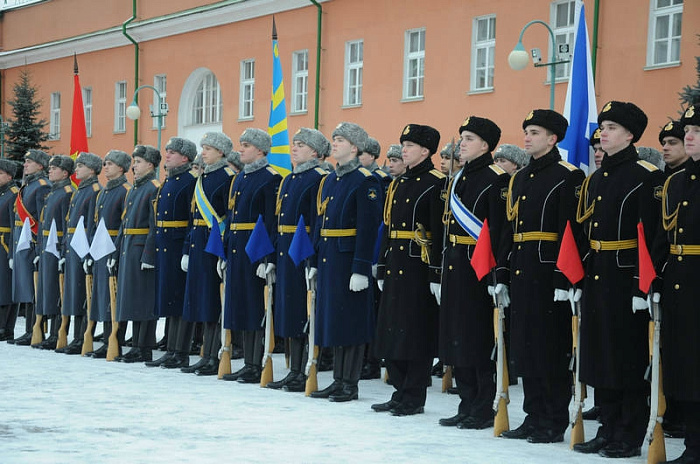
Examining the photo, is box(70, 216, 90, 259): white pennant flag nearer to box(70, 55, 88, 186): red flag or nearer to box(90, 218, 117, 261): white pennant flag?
box(90, 218, 117, 261): white pennant flag

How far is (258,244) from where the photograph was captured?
9312mm

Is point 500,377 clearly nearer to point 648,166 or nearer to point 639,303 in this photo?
point 639,303

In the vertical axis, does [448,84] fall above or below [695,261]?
above

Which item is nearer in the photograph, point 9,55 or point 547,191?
point 547,191

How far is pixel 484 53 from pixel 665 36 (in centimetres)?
422

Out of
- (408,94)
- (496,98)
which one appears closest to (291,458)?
(496,98)

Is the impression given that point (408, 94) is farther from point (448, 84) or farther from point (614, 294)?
point (614, 294)

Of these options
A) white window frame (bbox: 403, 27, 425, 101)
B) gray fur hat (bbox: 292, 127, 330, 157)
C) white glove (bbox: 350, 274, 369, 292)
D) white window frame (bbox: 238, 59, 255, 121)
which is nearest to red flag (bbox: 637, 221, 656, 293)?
white glove (bbox: 350, 274, 369, 292)

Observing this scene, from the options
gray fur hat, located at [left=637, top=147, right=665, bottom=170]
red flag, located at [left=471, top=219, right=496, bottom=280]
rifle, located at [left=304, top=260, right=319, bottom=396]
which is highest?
gray fur hat, located at [left=637, top=147, right=665, bottom=170]

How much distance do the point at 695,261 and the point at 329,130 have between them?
1967 cm

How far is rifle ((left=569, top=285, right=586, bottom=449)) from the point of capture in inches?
267

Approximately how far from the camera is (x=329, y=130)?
1006 inches

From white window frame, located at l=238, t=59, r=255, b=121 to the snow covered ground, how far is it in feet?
62.3

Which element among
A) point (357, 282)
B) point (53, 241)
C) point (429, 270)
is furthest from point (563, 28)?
point (429, 270)
